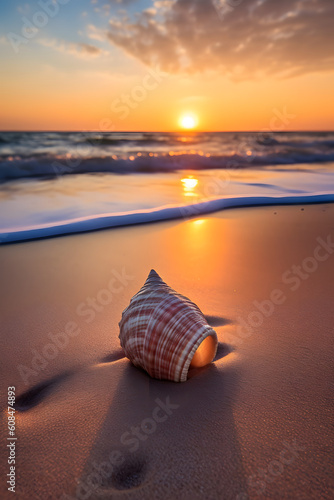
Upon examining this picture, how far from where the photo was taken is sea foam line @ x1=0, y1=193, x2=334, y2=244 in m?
4.34

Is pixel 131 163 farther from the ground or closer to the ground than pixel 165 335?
farther from the ground

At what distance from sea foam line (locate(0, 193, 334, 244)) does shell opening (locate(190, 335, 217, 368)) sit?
10.1 ft

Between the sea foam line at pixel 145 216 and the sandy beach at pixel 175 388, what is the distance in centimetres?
86

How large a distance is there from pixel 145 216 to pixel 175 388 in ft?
11.9

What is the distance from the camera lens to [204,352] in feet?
6.04

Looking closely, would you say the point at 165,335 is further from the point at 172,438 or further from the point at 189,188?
the point at 189,188

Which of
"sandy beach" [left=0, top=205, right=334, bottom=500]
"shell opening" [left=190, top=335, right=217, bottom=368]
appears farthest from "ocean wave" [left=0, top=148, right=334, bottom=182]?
"shell opening" [left=190, top=335, right=217, bottom=368]

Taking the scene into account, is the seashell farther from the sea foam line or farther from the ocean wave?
the ocean wave

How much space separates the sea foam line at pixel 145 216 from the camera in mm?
4340

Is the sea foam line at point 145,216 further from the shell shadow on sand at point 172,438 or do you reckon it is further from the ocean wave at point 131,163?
the ocean wave at point 131,163

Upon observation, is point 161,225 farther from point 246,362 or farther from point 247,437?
point 247,437

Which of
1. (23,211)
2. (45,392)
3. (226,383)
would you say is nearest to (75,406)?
(45,392)

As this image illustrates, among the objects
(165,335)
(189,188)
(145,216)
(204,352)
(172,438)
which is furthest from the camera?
(189,188)

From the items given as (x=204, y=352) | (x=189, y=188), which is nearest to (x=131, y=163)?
(x=189, y=188)
